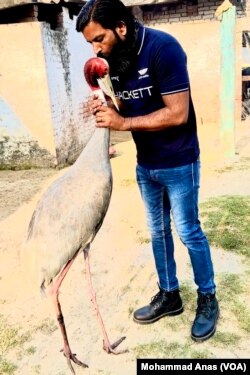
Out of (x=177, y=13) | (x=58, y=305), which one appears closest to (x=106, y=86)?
(x=58, y=305)

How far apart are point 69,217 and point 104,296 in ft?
3.90

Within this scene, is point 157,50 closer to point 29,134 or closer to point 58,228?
point 58,228

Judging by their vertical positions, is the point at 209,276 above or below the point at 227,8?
below

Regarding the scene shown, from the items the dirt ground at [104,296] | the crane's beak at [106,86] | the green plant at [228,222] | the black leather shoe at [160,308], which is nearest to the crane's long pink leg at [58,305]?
the dirt ground at [104,296]

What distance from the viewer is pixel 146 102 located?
2389 mm

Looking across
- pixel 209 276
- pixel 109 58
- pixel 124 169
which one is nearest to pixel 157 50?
pixel 109 58

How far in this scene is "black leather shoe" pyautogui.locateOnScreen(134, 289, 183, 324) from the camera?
116 inches

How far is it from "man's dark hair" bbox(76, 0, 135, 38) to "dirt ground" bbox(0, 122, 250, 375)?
2.02 metres

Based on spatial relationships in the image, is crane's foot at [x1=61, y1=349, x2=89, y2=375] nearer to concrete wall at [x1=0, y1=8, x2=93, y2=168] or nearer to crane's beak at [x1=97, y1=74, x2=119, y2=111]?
crane's beak at [x1=97, y1=74, x2=119, y2=111]

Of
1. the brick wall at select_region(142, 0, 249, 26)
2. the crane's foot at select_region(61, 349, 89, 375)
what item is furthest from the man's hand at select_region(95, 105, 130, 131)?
the brick wall at select_region(142, 0, 249, 26)

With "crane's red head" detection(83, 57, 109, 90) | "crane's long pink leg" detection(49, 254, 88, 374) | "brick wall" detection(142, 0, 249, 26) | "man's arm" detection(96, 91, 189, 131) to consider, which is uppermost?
"brick wall" detection(142, 0, 249, 26)

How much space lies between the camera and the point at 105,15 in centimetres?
215

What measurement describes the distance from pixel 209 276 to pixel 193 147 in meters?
0.90

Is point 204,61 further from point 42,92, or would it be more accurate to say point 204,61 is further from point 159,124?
point 159,124
